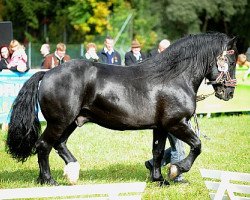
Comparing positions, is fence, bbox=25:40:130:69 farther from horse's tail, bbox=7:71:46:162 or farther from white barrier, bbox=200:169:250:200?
white barrier, bbox=200:169:250:200

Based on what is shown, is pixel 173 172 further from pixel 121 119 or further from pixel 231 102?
pixel 231 102

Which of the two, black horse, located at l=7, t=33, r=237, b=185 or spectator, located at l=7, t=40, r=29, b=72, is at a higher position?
black horse, located at l=7, t=33, r=237, b=185

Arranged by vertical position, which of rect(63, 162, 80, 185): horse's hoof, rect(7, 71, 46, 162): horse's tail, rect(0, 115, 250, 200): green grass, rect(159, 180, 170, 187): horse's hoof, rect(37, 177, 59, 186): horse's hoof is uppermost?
rect(7, 71, 46, 162): horse's tail

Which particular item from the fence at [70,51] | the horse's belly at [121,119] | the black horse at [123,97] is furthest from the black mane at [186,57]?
the fence at [70,51]

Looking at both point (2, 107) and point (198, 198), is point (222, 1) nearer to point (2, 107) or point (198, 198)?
point (2, 107)

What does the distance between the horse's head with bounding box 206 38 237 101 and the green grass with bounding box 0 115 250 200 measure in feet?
4.83

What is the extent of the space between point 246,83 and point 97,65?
9802mm

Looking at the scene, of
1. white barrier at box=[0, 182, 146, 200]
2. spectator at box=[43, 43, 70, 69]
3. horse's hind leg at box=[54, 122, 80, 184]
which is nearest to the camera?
white barrier at box=[0, 182, 146, 200]

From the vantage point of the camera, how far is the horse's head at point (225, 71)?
8633mm

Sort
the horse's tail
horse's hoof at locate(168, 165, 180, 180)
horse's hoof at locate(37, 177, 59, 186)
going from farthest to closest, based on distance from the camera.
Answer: the horse's tail, horse's hoof at locate(37, 177, 59, 186), horse's hoof at locate(168, 165, 180, 180)

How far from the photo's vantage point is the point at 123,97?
27.2ft

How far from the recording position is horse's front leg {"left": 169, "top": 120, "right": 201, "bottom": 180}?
826 centimetres

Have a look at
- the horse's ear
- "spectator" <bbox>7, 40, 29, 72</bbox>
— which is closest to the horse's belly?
the horse's ear

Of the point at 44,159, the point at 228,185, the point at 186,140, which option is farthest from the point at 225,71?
the point at 44,159
